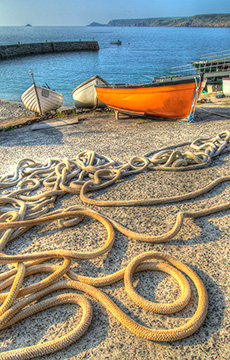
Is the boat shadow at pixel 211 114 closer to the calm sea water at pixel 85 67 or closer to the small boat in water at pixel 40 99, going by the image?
the small boat in water at pixel 40 99

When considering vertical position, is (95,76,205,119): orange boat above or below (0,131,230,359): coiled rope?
above

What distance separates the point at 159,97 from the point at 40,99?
521cm

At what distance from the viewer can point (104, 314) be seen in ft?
5.78

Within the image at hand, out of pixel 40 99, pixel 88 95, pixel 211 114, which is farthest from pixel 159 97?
pixel 40 99

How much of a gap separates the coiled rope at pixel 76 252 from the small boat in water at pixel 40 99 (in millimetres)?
6770

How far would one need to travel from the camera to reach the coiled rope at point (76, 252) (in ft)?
5.46

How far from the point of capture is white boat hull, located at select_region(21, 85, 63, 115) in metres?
10.0

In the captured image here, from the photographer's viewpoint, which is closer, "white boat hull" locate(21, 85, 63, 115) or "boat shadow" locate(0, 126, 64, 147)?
"boat shadow" locate(0, 126, 64, 147)

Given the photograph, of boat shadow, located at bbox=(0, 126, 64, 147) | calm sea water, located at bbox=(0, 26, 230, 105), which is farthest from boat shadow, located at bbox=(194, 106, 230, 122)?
calm sea water, located at bbox=(0, 26, 230, 105)

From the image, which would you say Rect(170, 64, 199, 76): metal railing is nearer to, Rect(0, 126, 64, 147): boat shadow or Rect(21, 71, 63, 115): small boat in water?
Rect(21, 71, 63, 115): small boat in water

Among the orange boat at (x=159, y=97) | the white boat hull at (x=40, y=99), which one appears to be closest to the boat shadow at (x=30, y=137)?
the orange boat at (x=159, y=97)

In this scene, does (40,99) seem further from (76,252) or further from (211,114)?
(76,252)

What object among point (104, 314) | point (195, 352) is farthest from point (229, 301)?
point (104, 314)

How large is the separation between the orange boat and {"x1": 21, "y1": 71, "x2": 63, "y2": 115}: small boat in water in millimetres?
3325
